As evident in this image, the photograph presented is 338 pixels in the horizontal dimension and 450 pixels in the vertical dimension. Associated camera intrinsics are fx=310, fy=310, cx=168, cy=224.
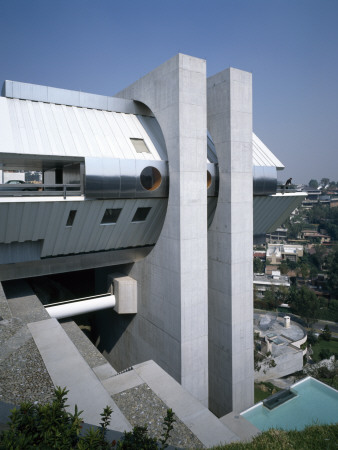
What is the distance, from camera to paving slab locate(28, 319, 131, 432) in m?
5.52

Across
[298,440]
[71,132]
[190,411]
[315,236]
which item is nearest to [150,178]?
[71,132]

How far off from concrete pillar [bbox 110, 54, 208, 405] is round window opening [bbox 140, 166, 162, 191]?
0.61m

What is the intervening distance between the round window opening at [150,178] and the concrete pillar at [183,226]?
611 millimetres

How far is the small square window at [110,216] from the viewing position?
13.4 meters

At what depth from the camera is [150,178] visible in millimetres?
13250

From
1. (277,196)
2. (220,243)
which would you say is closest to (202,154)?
(220,243)

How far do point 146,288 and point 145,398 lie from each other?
8.66 metres

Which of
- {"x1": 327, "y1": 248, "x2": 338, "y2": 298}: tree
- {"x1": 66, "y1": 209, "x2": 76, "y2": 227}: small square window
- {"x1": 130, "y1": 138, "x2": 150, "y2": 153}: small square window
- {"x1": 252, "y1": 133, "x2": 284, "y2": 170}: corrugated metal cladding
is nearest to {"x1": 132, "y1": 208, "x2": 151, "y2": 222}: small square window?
{"x1": 130, "y1": 138, "x2": 150, "y2": 153}: small square window

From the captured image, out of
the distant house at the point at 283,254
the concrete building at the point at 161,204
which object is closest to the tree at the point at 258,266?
the distant house at the point at 283,254

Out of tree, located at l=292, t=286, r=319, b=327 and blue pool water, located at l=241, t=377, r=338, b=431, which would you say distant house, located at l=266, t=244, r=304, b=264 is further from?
blue pool water, located at l=241, t=377, r=338, b=431

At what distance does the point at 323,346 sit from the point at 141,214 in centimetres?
5736

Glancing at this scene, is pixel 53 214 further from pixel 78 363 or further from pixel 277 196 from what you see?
pixel 277 196

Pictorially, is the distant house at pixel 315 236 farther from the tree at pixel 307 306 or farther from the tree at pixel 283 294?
the tree at pixel 307 306

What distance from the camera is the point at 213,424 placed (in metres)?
6.37
